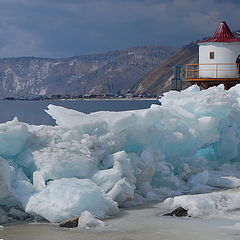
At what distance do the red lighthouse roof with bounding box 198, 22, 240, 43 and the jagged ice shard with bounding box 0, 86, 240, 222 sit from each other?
1026 cm

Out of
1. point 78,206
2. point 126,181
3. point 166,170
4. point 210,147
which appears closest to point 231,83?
point 210,147

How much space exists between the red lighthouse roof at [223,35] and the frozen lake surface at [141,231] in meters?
16.1

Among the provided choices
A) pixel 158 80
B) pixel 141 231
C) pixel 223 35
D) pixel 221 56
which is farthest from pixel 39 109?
pixel 158 80

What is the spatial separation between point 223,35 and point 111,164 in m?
15.5

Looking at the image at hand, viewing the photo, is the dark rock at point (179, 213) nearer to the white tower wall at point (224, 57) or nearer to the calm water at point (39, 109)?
the white tower wall at point (224, 57)

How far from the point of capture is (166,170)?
40.6 feet

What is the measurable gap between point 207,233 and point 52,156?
3293 mm

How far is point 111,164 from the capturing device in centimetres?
1102

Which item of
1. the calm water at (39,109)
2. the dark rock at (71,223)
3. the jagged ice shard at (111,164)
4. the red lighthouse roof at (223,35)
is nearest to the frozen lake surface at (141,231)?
the dark rock at (71,223)

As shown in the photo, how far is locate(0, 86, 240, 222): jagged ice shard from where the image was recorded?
31.7 feet

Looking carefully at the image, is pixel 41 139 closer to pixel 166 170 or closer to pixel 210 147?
pixel 166 170

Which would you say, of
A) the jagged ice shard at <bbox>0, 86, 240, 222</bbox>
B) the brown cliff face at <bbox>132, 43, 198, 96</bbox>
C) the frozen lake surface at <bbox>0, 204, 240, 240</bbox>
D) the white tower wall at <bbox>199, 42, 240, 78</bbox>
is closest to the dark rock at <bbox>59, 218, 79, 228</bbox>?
the frozen lake surface at <bbox>0, 204, 240, 240</bbox>

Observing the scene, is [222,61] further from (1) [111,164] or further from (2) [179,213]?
(2) [179,213]

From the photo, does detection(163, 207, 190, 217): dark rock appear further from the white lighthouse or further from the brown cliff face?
the brown cliff face
